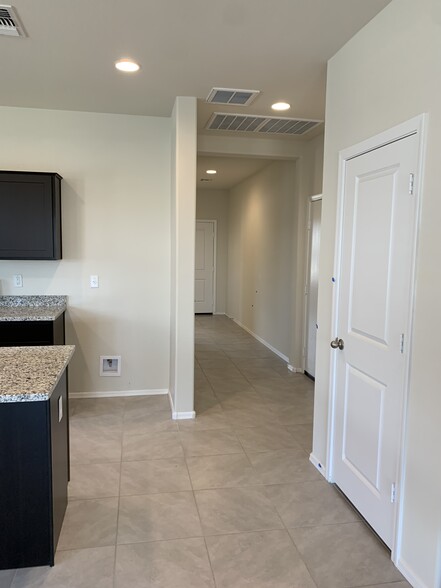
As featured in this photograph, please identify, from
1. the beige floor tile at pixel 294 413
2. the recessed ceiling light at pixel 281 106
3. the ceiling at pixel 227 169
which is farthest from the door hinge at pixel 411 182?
Result: the ceiling at pixel 227 169

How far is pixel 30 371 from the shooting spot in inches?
84.6

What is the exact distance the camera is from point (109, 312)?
4.35 meters

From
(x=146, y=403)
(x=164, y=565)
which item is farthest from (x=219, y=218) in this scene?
(x=164, y=565)

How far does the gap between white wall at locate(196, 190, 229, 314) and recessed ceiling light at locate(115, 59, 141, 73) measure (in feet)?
21.0

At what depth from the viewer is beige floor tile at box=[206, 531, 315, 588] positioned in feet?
6.65

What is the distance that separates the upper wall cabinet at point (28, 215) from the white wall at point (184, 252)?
1079 millimetres

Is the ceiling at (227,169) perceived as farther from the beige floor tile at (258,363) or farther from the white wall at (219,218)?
the beige floor tile at (258,363)

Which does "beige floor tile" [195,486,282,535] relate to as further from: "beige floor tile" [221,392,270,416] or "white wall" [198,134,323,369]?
"white wall" [198,134,323,369]

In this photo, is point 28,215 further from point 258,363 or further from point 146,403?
point 258,363

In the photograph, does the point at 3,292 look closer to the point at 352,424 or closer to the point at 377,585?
the point at 352,424

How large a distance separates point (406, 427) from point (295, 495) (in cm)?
101

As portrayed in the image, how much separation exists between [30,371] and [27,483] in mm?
501

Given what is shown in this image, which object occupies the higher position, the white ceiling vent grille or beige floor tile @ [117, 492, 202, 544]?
the white ceiling vent grille

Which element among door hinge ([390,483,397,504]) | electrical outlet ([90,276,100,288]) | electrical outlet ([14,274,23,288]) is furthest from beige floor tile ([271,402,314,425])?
electrical outlet ([14,274,23,288])
